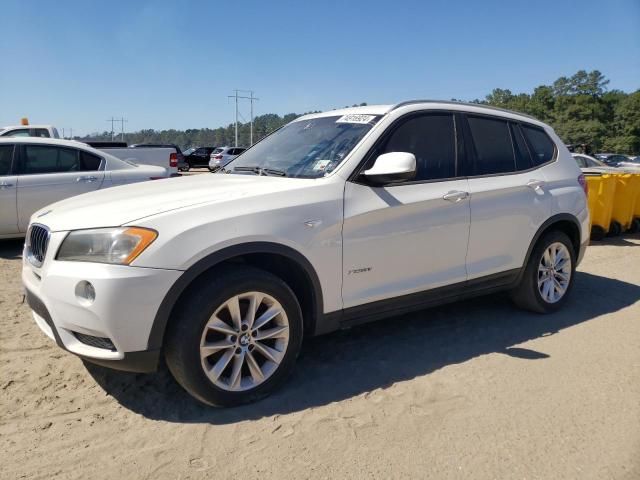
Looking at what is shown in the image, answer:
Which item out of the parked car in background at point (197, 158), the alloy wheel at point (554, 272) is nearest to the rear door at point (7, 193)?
the alloy wheel at point (554, 272)

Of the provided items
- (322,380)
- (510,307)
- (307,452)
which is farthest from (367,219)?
(510,307)

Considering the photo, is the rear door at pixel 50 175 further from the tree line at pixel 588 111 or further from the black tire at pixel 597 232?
the tree line at pixel 588 111

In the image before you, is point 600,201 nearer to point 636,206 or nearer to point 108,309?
point 636,206

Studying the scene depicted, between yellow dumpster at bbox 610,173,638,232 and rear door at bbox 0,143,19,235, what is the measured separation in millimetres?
9381

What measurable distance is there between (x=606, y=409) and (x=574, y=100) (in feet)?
237

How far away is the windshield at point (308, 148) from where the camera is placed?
11.5ft

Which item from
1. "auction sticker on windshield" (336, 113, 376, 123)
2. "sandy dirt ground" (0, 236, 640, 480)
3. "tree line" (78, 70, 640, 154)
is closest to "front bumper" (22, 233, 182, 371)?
"sandy dirt ground" (0, 236, 640, 480)

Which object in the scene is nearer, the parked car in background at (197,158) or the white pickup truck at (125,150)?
the white pickup truck at (125,150)

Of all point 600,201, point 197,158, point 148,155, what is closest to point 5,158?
point 148,155

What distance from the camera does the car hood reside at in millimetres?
2795

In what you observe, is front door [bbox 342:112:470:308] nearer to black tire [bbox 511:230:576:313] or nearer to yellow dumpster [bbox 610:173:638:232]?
black tire [bbox 511:230:576:313]

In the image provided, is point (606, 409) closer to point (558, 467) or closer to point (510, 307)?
point (558, 467)

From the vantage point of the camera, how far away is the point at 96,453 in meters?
2.53

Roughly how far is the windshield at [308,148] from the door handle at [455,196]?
766 millimetres
